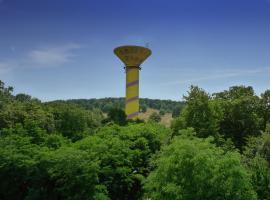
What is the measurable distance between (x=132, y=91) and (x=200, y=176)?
45214mm

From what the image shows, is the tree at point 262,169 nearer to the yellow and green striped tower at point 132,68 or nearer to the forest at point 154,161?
the forest at point 154,161

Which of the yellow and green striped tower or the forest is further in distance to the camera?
the yellow and green striped tower

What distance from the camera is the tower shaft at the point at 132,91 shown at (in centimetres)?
6384

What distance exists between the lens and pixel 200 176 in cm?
1962

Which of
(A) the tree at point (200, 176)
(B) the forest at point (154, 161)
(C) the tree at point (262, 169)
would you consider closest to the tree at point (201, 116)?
(B) the forest at point (154, 161)

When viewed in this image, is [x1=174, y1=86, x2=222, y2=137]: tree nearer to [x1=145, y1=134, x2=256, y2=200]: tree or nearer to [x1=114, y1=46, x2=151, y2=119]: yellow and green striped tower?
[x1=145, y1=134, x2=256, y2=200]: tree

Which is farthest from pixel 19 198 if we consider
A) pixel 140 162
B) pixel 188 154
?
pixel 188 154

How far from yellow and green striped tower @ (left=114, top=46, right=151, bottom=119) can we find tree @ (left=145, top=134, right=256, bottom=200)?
42888 millimetres

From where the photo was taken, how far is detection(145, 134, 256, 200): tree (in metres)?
19.5

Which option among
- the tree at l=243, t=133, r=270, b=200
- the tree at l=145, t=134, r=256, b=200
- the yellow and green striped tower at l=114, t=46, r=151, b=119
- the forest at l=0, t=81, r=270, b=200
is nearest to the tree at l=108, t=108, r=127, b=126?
the yellow and green striped tower at l=114, t=46, r=151, b=119

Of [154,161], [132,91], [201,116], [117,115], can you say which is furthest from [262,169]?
[117,115]

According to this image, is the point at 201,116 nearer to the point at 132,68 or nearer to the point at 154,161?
the point at 154,161

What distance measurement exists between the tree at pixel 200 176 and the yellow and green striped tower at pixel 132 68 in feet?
141

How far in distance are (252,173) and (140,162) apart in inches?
444
